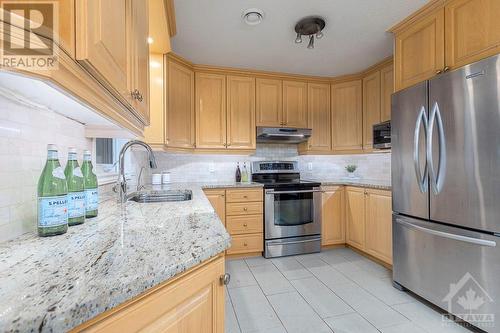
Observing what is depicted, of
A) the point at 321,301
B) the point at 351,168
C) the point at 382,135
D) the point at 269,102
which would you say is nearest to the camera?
the point at 321,301

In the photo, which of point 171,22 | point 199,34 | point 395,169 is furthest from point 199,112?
point 395,169

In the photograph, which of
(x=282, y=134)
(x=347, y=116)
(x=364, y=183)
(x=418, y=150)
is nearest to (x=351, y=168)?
(x=364, y=183)

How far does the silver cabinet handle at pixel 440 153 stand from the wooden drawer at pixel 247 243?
1.85m

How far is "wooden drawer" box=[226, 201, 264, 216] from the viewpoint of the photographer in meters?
2.82

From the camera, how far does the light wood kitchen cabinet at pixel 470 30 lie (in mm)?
1468

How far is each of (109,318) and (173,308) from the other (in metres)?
0.18

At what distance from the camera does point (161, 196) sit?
184 centimetres

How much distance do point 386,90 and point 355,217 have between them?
1.60 metres

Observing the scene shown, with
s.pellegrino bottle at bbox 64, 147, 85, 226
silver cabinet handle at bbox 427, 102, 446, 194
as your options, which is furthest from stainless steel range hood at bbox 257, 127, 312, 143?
s.pellegrino bottle at bbox 64, 147, 85, 226

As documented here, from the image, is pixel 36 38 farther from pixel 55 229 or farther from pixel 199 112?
pixel 199 112

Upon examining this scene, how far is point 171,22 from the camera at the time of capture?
78.0 inches

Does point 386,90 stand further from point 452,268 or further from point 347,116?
point 452,268

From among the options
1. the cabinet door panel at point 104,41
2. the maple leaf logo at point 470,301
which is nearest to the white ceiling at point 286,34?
the cabinet door panel at point 104,41

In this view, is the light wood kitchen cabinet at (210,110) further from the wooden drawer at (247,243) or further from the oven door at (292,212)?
the wooden drawer at (247,243)
